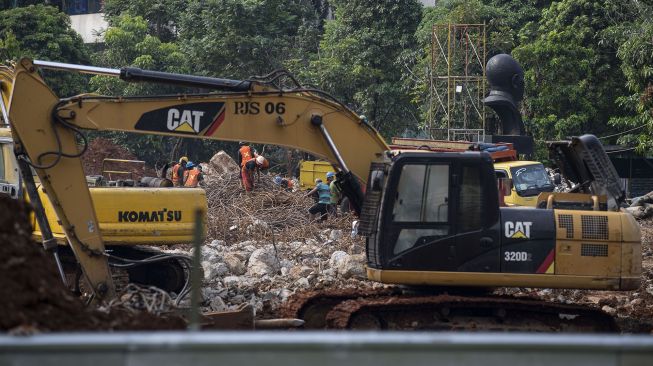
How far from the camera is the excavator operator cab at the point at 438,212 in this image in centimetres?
1109

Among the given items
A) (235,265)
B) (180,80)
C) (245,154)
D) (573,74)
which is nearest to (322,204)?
(245,154)

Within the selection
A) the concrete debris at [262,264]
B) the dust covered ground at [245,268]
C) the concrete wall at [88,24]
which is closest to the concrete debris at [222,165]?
the dust covered ground at [245,268]

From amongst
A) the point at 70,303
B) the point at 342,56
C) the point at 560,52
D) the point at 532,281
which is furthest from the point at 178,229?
the point at 342,56

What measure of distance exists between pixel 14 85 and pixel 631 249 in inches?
268

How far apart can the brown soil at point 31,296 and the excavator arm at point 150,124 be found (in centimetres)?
384

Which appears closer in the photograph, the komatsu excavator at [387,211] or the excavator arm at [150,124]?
the komatsu excavator at [387,211]

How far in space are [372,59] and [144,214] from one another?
2600cm

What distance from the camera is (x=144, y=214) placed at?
13.6 metres

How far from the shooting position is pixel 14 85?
11297 mm

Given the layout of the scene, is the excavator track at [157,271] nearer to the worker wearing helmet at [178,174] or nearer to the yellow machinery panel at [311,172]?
the worker wearing helmet at [178,174]

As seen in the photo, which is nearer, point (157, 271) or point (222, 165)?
point (157, 271)

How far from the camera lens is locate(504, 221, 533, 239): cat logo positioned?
11195mm

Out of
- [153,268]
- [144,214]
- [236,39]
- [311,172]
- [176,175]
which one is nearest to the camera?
[144,214]

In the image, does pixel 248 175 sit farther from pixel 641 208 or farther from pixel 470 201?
pixel 470 201
